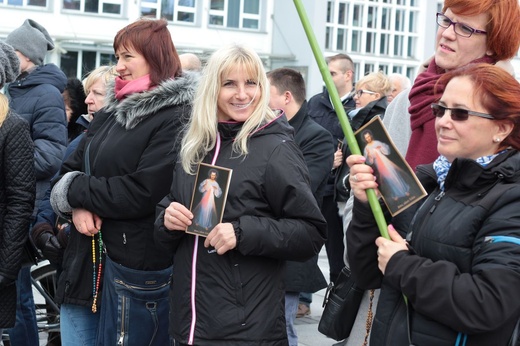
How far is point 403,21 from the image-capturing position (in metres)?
32.6

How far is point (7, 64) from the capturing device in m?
4.85

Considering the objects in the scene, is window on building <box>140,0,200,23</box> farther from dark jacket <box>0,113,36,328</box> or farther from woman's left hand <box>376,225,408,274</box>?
woman's left hand <box>376,225,408,274</box>

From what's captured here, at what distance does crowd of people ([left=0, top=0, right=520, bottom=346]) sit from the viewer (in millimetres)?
2467

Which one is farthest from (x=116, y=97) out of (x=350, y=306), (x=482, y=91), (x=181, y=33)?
(x=181, y=33)

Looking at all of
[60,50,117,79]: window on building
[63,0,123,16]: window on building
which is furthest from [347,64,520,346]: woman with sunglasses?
[63,0,123,16]: window on building

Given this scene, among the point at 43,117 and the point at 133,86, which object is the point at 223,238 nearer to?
the point at 133,86

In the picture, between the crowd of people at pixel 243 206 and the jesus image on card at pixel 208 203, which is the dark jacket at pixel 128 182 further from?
the jesus image on card at pixel 208 203

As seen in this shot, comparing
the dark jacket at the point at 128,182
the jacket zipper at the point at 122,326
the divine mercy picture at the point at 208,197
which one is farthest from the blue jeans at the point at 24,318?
the divine mercy picture at the point at 208,197

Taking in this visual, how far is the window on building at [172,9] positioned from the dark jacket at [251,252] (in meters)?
25.0

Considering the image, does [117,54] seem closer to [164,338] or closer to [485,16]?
[164,338]

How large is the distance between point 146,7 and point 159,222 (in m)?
25.1

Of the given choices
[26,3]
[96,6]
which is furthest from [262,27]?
[26,3]

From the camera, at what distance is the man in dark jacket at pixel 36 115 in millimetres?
5047

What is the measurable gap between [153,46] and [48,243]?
1231 mm
